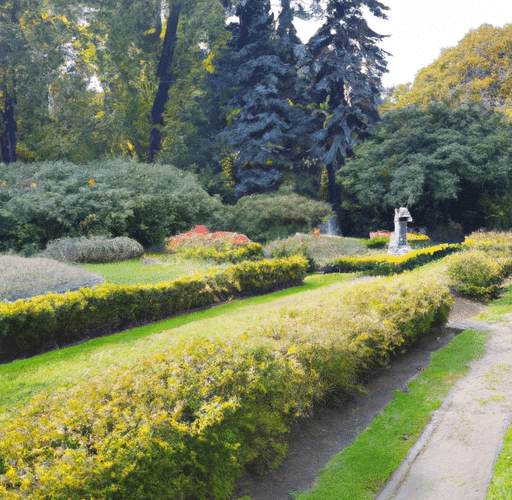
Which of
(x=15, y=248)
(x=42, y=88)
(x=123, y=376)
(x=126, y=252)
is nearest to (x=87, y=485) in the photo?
(x=123, y=376)

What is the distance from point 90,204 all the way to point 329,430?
538 inches

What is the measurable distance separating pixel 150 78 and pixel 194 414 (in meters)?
29.1

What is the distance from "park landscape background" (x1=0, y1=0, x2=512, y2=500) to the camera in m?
3.45

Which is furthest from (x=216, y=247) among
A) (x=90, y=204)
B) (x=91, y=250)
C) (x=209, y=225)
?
(x=209, y=225)

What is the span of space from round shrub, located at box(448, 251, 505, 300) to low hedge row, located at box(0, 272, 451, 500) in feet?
18.3

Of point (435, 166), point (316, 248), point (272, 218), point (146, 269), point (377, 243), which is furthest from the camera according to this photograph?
point (435, 166)

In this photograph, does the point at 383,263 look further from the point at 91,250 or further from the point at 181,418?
the point at 181,418

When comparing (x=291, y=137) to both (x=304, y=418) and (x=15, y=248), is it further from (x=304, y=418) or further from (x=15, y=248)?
(x=304, y=418)

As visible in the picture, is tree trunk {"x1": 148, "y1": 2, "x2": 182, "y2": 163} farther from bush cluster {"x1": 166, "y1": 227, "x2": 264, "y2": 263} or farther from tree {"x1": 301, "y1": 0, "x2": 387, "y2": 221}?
bush cluster {"x1": 166, "y1": 227, "x2": 264, "y2": 263}

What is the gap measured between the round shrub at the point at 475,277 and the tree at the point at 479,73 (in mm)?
23469

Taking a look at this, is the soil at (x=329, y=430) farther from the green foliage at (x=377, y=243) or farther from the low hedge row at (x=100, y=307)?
the green foliage at (x=377, y=243)

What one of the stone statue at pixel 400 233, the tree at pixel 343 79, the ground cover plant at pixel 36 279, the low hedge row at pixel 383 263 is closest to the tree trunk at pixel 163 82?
the tree at pixel 343 79

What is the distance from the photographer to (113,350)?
21.6 feet

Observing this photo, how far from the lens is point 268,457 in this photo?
3869 mm
